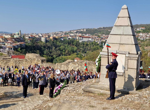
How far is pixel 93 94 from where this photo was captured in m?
6.64

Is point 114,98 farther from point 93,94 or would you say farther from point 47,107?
point 47,107

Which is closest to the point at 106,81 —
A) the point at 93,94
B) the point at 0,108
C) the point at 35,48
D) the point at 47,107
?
the point at 93,94

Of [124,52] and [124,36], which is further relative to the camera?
[124,36]

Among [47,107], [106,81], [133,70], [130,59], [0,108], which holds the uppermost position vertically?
[130,59]

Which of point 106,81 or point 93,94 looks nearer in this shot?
point 93,94

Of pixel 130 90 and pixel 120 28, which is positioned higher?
pixel 120 28

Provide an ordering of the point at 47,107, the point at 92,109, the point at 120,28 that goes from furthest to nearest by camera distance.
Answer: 1. the point at 120,28
2. the point at 47,107
3. the point at 92,109

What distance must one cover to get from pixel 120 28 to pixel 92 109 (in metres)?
3.54

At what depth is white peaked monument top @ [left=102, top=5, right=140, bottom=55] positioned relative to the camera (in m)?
6.82

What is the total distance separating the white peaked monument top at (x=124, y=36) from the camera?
6816mm

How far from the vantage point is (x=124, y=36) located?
6965 mm

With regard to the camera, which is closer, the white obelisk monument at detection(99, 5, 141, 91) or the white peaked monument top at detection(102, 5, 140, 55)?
the white obelisk monument at detection(99, 5, 141, 91)

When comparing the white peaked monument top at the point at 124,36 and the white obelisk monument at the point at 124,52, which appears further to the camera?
the white peaked monument top at the point at 124,36

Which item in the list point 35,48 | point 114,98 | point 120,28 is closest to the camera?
point 114,98
